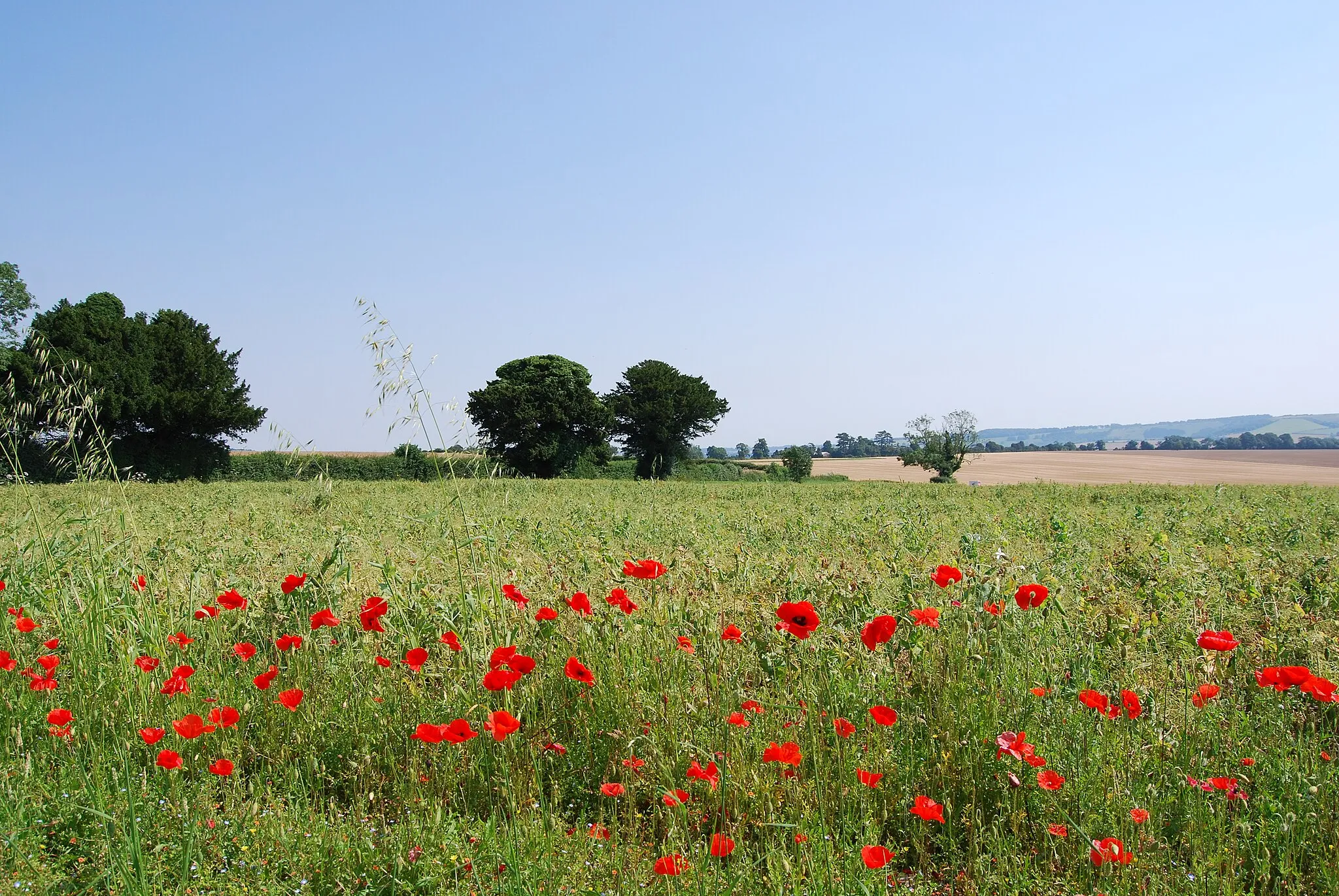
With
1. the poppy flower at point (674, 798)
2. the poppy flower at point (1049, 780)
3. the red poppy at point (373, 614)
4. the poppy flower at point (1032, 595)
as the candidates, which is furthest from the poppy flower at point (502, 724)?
the poppy flower at point (1032, 595)

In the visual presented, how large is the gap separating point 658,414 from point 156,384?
27.6 meters

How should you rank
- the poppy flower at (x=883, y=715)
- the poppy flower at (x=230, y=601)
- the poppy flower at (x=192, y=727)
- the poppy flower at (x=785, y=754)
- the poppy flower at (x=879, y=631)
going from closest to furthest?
the poppy flower at (x=785, y=754)
the poppy flower at (x=883, y=715)
the poppy flower at (x=192, y=727)
the poppy flower at (x=879, y=631)
the poppy flower at (x=230, y=601)

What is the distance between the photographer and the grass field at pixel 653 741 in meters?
2.31

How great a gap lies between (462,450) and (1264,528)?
484 inches

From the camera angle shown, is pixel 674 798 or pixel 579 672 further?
pixel 579 672

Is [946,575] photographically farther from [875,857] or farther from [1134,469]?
[1134,469]

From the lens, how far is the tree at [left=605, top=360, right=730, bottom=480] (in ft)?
158

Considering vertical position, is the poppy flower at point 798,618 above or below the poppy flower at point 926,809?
above

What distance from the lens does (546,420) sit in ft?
144

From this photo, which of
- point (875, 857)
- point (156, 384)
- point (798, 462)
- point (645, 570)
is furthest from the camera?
point (798, 462)

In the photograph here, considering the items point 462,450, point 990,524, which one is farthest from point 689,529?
point 462,450

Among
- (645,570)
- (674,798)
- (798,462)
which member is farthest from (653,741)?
(798,462)

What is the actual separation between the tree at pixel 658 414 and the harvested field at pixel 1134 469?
34.0 ft

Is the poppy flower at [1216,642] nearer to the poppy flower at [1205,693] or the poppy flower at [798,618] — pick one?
the poppy flower at [1205,693]
